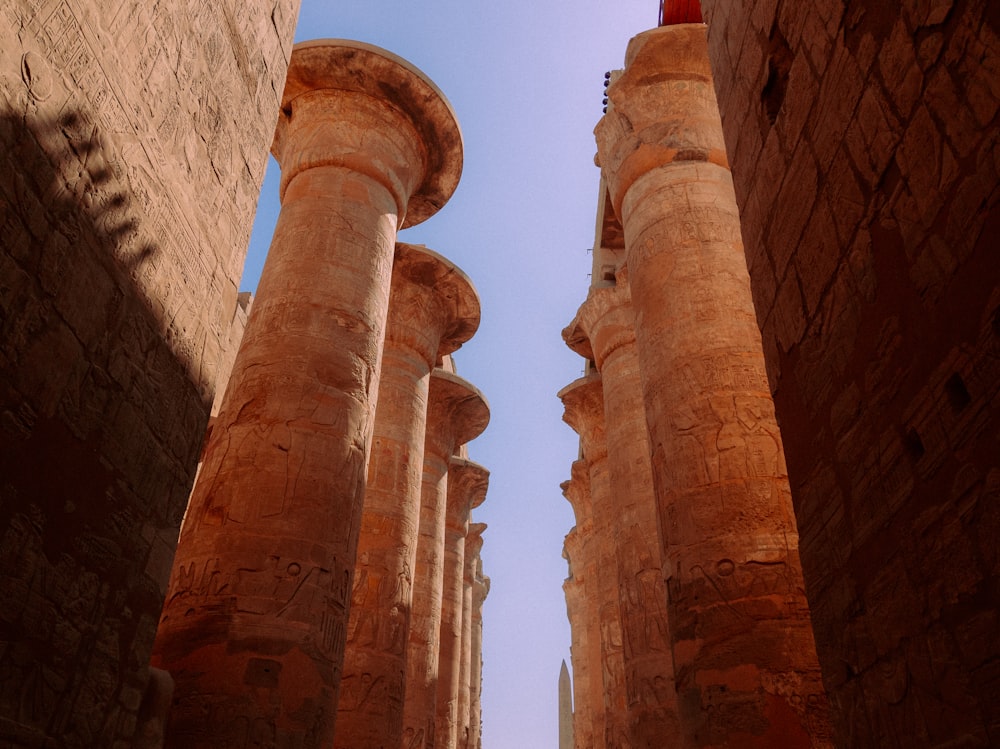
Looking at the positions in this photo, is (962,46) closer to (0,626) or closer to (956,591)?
(956,591)

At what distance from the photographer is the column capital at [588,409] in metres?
15.2

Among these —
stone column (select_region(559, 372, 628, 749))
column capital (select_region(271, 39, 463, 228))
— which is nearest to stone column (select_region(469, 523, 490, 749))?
stone column (select_region(559, 372, 628, 749))

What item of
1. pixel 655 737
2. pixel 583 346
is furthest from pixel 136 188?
pixel 583 346

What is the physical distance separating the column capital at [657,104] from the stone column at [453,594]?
9.22 m

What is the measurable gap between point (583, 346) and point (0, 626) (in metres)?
12.2

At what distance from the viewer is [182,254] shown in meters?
3.94

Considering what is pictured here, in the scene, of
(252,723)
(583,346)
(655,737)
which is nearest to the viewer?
(252,723)

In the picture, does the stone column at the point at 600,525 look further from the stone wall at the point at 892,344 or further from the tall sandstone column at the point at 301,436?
the stone wall at the point at 892,344

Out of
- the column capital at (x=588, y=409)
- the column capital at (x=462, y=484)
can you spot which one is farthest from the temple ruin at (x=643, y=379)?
the column capital at (x=462, y=484)

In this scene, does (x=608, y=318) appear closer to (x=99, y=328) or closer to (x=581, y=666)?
(x=581, y=666)

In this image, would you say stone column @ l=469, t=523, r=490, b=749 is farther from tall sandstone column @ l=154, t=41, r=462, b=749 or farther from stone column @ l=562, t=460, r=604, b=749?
tall sandstone column @ l=154, t=41, r=462, b=749

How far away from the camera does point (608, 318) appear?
42.4 feet

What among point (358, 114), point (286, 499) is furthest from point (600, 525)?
point (286, 499)

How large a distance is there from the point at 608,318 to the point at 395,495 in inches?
178
